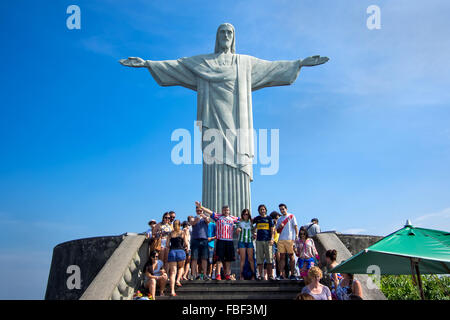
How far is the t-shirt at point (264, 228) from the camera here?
340 inches

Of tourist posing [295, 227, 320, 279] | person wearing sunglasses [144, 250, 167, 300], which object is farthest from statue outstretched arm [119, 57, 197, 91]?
person wearing sunglasses [144, 250, 167, 300]

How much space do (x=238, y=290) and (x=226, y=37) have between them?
32.2ft

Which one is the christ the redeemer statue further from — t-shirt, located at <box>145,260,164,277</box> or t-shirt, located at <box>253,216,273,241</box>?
t-shirt, located at <box>145,260,164,277</box>

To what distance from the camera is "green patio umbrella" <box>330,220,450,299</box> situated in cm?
522

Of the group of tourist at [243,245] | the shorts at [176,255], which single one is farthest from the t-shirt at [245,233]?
the shorts at [176,255]

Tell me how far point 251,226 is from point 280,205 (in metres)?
0.78

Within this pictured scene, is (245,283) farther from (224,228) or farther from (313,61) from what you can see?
(313,61)

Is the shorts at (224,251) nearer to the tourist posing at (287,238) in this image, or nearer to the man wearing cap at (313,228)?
the tourist posing at (287,238)

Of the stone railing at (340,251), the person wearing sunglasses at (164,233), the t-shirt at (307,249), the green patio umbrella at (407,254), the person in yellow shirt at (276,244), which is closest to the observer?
the green patio umbrella at (407,254)

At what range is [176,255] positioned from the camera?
7.77 meters

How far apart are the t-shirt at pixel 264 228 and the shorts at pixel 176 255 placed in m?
1.75

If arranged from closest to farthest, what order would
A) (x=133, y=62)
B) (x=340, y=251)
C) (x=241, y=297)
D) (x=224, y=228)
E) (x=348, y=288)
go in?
(x=348, y=288), (x=241, y=297), (x=340, y=251), (x=224, y=228), (x=133, y=62)

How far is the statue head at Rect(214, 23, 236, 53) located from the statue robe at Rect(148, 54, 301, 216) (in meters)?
0.40

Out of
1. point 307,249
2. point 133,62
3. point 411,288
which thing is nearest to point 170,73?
point 133,62
